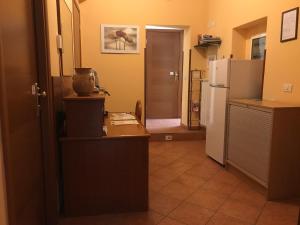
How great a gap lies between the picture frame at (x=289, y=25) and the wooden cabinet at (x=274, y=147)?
0.81 meters

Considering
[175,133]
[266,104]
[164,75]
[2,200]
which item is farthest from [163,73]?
[2,200]

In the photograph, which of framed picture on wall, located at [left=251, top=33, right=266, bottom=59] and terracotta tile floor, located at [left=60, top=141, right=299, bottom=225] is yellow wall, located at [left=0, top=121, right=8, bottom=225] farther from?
framed picture on wall, located at [left=251, top=33, right=266, bottom=59]

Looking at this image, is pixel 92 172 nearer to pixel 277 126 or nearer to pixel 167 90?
pixel 277 126

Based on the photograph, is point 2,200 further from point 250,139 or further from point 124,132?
point 250,139

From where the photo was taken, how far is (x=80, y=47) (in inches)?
173

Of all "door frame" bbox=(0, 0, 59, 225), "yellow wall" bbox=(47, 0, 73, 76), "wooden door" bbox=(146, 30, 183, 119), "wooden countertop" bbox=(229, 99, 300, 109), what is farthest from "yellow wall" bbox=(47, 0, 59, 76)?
"wooden door" bbox=(146, 30, 183, 119)

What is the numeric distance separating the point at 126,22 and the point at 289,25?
8.98 feet

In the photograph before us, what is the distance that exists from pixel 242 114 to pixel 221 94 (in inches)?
19.0

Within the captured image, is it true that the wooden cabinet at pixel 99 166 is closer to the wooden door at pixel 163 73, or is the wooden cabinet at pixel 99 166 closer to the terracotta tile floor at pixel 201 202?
the terracotta tile floor at pixel 201 202

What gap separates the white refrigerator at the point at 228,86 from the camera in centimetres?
314

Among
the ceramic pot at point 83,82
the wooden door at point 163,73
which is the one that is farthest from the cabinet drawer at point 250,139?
the wooden door at point 163,73

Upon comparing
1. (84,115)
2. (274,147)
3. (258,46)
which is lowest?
(274,147)

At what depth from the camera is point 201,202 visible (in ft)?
7.90

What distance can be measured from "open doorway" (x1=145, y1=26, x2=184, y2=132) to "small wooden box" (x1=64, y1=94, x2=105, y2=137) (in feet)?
12.4
